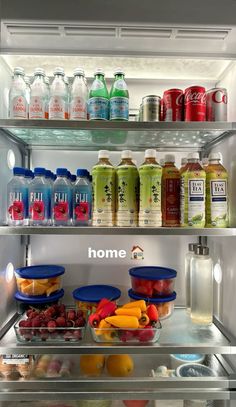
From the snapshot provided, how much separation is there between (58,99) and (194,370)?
1.05m

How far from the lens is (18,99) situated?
939 millimetres

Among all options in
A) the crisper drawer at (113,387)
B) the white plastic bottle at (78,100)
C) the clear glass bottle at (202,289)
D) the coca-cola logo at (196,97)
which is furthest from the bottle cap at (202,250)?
the white plastic bottle at (78,100)

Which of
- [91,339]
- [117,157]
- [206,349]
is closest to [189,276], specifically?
[206,349]

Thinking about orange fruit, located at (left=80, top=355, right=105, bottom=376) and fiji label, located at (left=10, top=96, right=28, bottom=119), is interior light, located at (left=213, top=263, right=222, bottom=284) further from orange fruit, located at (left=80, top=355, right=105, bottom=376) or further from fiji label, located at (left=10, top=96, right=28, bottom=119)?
fiji label, located at (left=10, top=96, right=28, bottom=119)

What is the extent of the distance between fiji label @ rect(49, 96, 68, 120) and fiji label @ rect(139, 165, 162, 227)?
0.33 meters

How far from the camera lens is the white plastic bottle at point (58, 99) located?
93 centimetres

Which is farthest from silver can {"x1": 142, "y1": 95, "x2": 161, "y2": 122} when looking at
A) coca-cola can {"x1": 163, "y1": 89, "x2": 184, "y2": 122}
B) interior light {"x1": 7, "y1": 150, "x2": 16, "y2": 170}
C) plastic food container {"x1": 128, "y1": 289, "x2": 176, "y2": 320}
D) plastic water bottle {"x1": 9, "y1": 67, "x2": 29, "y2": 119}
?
plastic food container {"x1": 128, "y1": 289, "x2": 176, "y2": 320}

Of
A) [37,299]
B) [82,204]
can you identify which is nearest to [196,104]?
[82,204]

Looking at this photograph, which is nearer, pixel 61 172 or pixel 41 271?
pixel 61 172

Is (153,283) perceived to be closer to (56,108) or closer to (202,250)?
(202,250)

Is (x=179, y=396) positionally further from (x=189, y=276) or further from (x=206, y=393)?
(x=189, y=276)

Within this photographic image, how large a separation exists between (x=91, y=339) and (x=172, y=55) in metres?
1.00

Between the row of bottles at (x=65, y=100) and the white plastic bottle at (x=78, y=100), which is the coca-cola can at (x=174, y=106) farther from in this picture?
the white plastic bottle at (x=78, y=100)

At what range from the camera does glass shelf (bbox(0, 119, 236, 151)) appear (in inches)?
34.8
